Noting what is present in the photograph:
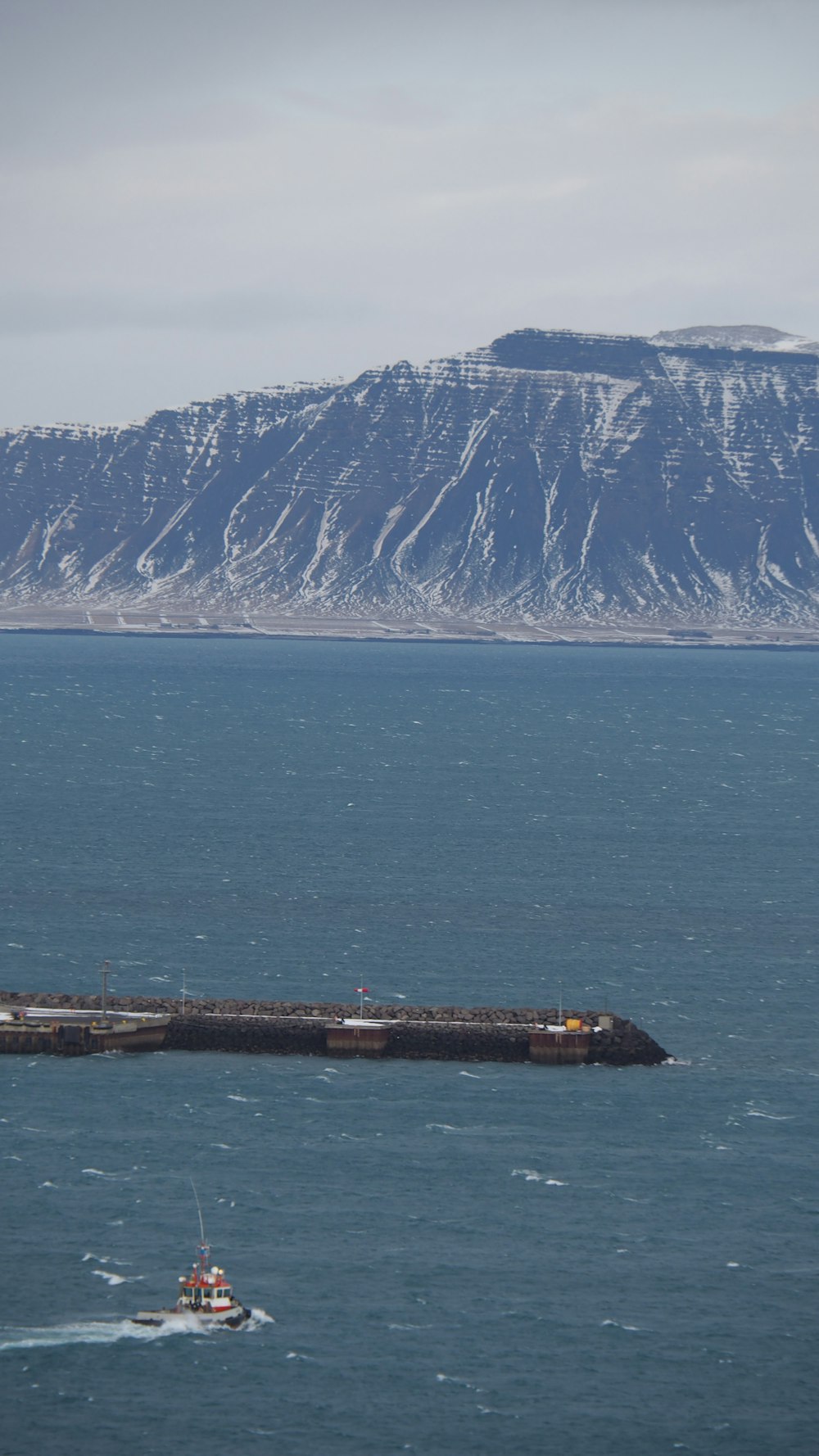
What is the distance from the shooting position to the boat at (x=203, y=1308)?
6706 cm

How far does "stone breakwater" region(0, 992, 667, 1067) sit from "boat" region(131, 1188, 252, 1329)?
30.2 meters

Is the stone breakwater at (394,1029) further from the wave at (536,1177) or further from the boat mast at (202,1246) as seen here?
the boat mast at (202,1246)

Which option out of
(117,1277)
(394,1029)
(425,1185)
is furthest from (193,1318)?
(394,1029)

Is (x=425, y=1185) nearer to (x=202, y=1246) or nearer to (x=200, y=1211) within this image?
(x=200, y=1211)

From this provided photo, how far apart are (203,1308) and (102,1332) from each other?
318cm

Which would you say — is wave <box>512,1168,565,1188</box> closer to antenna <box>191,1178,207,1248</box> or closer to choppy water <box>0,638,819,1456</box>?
choppy water <box>0,638,819,1456</box>

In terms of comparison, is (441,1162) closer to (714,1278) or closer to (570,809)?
(714,1278)

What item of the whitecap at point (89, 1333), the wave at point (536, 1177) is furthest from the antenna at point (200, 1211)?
the wave at point (536, 1177)

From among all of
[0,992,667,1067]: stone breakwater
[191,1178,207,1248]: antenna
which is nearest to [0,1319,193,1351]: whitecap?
[191,1178,207,1248]: antenna

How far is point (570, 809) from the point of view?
17875 centimetres

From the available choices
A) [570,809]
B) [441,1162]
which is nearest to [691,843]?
[570,809]

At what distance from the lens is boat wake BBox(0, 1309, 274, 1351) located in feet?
216

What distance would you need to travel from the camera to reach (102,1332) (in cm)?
6631

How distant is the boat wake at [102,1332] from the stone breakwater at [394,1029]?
3131 cm
